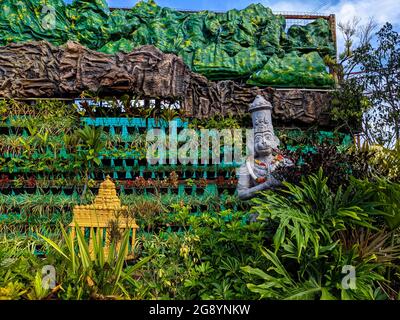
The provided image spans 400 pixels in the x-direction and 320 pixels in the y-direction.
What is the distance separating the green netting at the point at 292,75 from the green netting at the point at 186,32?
A: 0.02 metres

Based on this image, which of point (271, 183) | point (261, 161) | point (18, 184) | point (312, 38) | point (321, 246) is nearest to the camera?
point (321, 246)

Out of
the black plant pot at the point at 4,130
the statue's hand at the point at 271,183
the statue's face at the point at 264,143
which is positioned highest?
the black plant pot at the point at 4,130

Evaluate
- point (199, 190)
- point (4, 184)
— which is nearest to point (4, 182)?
point (4, 184)

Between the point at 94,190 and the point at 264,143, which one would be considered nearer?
the point at 264,143

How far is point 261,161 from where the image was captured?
14.1 feet

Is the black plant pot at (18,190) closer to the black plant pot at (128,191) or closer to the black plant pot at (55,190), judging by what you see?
the black plant pot at (55,190)

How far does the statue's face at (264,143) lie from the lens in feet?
14.1

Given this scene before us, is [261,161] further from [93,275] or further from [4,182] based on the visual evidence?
[4,182]

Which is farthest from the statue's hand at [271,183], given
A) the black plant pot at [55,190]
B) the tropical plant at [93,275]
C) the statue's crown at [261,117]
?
the black plant pot at [55,190]

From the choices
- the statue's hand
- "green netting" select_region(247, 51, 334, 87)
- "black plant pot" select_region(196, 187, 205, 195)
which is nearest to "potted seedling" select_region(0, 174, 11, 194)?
"black plant pot" select_region(196, 187, 205, 195)

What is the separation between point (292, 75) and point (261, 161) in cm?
358

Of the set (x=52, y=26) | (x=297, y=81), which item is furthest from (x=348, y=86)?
(x=52, y=26)

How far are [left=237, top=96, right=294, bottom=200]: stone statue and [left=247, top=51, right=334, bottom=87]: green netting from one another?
2697mm

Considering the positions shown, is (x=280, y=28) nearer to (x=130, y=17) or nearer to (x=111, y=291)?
(x=130, y=17)
